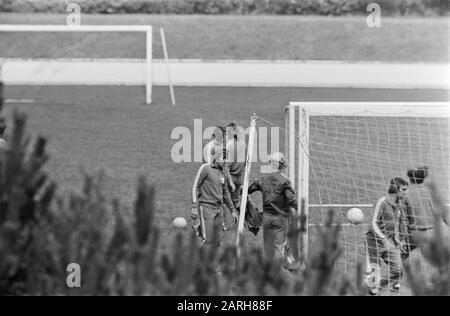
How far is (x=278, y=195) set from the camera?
1023 cm

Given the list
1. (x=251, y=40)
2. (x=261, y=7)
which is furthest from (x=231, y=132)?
(x=261, y=7)

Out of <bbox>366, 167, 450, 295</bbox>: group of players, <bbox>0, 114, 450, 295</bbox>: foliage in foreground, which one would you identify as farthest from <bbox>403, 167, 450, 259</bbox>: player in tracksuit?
<bbox>0, 114, 450, 295</bbox>: foliage in foreground

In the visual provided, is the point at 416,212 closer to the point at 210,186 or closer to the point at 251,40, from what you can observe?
the point at 210,186

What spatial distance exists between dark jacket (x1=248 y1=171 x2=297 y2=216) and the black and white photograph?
0.01 meters

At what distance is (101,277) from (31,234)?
1.32ft

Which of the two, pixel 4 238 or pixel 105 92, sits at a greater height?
pixel 105 92

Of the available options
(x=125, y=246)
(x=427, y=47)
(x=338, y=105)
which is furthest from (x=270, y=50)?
(x=125, y=246)

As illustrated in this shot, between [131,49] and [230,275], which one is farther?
[131,49]

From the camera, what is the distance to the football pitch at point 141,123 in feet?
52.9

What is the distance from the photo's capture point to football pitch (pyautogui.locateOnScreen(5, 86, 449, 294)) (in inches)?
635

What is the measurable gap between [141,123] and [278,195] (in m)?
15.4

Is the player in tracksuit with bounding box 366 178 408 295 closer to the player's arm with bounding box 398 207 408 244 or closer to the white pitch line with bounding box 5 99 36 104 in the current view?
the player's arm with bounding box 398 207 408 244

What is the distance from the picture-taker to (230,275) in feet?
14.6

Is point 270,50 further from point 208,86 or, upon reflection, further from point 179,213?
point 179,213
